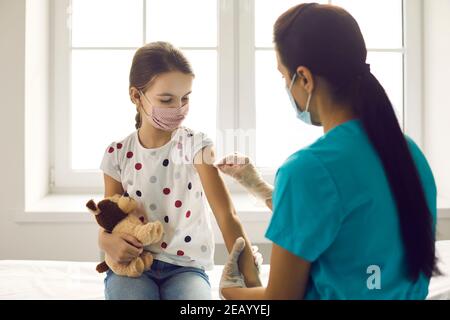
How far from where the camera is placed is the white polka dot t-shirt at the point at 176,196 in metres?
1.41

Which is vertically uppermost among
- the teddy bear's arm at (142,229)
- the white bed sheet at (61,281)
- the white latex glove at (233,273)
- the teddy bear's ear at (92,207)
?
the teddy bear's ear at (92,207)

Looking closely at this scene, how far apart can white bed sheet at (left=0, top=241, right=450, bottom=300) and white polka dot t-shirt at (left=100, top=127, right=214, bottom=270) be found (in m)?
0.21

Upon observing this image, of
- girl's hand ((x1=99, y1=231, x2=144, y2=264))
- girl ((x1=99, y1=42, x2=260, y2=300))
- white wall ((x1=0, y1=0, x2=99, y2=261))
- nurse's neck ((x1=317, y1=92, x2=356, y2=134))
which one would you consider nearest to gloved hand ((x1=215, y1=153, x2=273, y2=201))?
girl ((x1=99, y1=42, x2=260, y2=300))

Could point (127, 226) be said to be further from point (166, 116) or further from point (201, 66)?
point (201, 66)

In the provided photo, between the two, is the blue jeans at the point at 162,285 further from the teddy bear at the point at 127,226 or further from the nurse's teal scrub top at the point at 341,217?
the nurse's teal scrub top at the point at 341,217

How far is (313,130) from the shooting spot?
2646 mm

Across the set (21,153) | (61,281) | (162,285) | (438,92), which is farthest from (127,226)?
(438,92)

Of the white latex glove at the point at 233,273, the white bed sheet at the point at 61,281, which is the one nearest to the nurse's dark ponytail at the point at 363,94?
the white latex glove at the point at 233,273

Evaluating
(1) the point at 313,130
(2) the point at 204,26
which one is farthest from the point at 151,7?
(1) the point at 313,130

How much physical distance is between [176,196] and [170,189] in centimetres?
3

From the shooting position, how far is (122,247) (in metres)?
1.35
